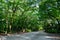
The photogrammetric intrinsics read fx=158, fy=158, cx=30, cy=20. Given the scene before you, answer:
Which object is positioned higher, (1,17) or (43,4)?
(43,4)

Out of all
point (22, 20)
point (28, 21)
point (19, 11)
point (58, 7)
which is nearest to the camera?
point (58, 7)

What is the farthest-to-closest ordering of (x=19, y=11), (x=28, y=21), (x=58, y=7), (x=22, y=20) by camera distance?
(x=28, y=21) → (x=22, y=20) → (x=19, y=11) → (x=58, y=7)

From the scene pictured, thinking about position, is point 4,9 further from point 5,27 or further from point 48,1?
point 48,1

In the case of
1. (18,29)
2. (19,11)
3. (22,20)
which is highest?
(19,11)

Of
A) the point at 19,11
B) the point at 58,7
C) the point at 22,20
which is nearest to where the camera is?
the point at 58,7

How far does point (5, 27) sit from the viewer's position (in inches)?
1205

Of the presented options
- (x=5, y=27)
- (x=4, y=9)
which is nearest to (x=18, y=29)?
(x=5, y=27)

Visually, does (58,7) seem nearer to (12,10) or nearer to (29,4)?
(29,4)

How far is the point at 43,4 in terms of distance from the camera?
3148cm

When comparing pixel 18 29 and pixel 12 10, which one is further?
pixel 18 29

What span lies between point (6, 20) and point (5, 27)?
2053 millimetres

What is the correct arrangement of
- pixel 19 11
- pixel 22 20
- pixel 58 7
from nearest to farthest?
1. pixel 58 7
2. pixel 19 11
3. pixel 22 20

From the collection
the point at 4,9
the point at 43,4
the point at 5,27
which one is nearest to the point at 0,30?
the point at 5,27

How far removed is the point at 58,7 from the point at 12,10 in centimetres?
838
